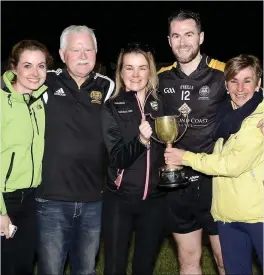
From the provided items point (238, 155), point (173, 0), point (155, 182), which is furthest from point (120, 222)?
point (173, 0)

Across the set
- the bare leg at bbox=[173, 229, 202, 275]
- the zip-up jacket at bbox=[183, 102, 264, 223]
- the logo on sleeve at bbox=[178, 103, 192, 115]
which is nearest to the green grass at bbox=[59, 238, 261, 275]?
the bare leg at bbox=[173, 229, 202, 275]

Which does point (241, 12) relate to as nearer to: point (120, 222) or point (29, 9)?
point (29, 9)

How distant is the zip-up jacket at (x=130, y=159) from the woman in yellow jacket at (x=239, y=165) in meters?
0.17

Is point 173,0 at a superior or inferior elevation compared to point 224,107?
superior

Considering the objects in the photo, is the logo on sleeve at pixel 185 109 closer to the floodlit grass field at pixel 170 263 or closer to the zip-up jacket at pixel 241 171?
the zip-up jacket at pixel 241 171

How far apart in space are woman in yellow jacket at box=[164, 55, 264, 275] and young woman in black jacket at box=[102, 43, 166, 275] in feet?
0.83

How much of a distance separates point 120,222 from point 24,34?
1710 centimetres

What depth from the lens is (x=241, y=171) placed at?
3.28 metres

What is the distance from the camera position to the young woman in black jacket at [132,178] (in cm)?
337

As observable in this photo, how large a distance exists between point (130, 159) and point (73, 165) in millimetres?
420

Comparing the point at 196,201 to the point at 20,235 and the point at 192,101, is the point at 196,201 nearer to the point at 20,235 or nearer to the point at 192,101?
the point at 192,101

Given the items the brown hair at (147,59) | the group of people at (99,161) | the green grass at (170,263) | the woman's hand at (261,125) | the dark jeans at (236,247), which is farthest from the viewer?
the green grass at (170,263)

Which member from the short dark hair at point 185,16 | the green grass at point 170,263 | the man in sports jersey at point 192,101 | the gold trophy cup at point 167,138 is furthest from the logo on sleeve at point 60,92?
the green grass at point 170,263

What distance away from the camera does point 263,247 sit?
10.8 ft
